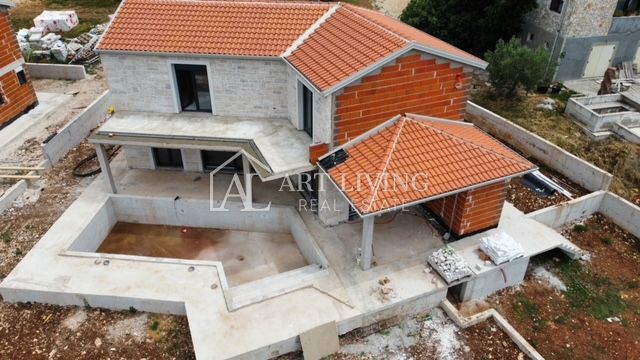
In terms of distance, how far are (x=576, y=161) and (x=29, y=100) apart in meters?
28.2

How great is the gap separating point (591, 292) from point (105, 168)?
723 inches

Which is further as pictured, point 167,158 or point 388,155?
point 167,158

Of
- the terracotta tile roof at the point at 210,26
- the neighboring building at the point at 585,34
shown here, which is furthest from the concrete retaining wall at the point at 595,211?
the terracotta tile roof at the point at 210,26

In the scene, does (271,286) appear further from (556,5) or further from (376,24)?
(556,5)

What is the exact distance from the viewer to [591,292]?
51.9ft

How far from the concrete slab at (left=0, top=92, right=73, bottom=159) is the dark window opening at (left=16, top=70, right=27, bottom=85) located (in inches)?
63.8

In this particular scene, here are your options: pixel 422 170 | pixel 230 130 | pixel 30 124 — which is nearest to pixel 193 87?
pixel 230 130

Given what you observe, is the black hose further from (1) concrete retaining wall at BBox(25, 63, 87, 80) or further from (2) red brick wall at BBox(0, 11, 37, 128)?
(1) concrete retaining wall at BBox(25, 63, 87, 80)

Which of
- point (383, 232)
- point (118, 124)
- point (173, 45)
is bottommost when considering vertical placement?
point (383, 232)

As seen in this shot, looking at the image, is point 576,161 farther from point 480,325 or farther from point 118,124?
point 118,124

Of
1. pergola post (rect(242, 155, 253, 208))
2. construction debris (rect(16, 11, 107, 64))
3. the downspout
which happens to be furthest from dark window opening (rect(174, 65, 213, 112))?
the downspout

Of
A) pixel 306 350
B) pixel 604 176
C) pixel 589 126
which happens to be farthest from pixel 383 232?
pixel 589 126

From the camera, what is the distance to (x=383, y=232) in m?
16.9

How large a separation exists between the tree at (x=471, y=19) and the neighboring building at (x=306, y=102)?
14.2 metres
